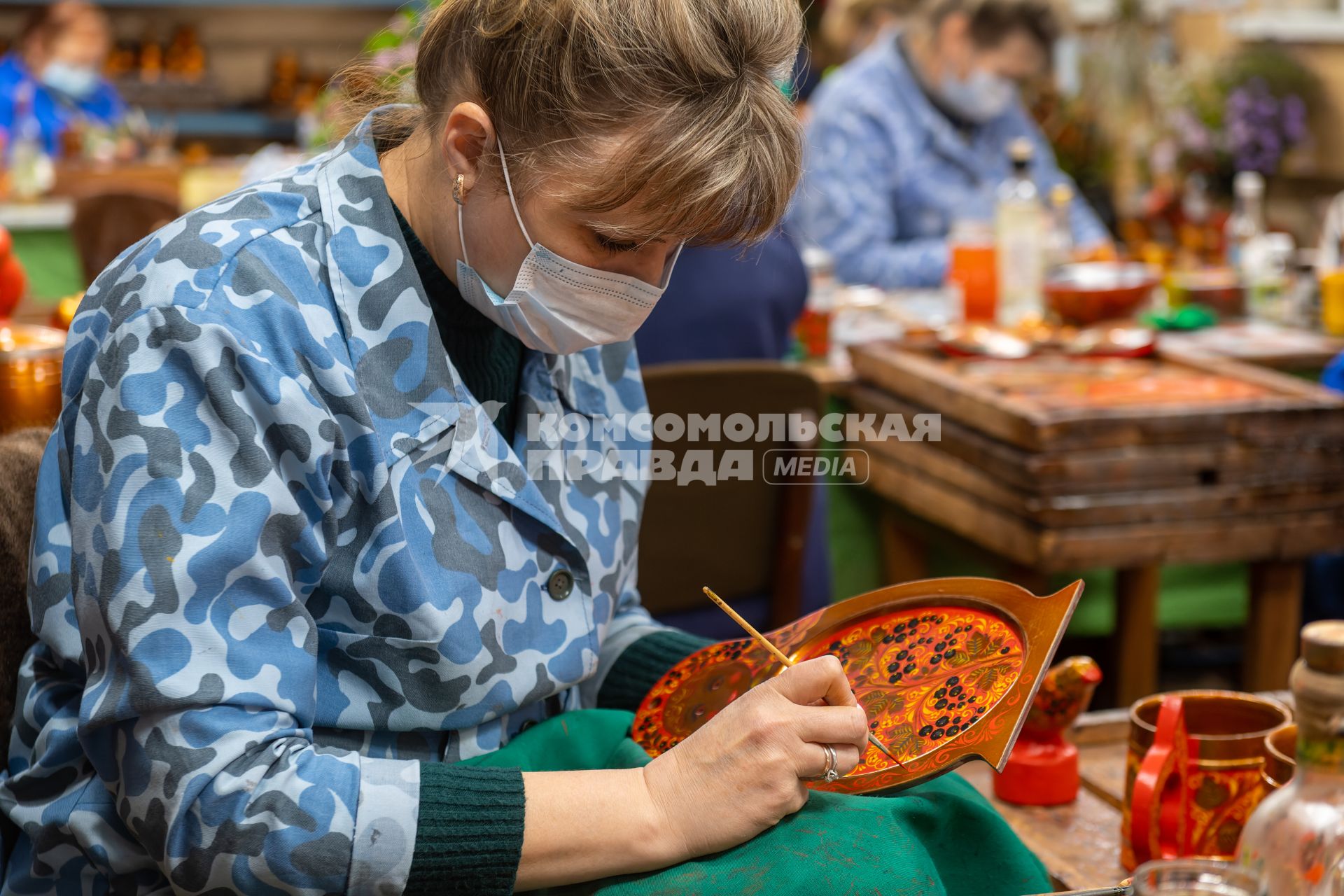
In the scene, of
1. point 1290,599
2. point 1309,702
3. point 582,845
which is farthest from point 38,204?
point 1309,702

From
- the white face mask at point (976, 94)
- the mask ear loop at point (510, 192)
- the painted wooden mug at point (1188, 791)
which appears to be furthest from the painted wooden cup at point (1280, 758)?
the white face mask at point (976, 94)

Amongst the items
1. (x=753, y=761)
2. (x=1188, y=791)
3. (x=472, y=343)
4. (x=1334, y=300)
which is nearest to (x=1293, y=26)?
(x=1334, y=300)

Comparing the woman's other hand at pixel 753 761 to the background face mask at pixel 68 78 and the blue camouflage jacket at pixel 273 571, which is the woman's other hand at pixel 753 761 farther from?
the background face mask at pixel 68 78

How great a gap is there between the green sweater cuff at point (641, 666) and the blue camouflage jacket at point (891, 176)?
2.32m

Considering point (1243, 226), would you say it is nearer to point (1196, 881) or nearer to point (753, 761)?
point (753, 761)

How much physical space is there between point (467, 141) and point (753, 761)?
504mm

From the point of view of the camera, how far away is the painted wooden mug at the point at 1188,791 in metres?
1.15

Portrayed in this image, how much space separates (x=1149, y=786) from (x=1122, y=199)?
5607mm

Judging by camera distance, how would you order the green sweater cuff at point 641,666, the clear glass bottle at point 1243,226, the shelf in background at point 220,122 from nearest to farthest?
the green sweater cuff at point 641,666 < the clear glass bottle at point 1243,226 < the shelf in background at point 220,122

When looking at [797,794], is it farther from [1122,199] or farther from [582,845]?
[1122,199]

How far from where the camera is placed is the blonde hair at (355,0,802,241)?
3.27 ft

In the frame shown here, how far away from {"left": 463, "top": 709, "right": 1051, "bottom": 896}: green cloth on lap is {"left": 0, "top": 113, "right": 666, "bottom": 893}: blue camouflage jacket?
0.08 meters

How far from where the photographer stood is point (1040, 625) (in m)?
1.06

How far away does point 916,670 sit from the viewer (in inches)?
45.2
